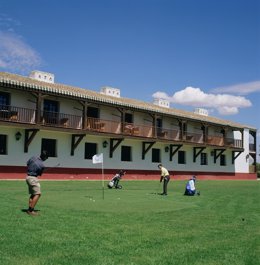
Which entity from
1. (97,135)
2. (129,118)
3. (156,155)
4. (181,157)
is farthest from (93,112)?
(181,157)

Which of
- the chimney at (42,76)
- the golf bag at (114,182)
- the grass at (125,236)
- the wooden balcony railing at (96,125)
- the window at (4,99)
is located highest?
the chimney at (42,76)

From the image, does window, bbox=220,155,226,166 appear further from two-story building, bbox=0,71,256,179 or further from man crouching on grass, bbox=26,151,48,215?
man crouching on grass, bbox=26,151,48,215

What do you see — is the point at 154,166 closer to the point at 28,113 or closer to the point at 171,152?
the point at 171,152

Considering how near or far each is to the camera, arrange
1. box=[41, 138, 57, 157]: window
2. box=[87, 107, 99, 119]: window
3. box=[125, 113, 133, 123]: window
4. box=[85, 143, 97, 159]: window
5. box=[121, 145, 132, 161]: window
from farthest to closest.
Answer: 1. box=[125, 113, 133, 123]: window
2. box=[121, 145, 132, 161]: window
3. box=[87, 107, 99, 119]: window
4. box=[85, 143, 97, 159]: window
5. box=[41, 138, 57, 157]: window

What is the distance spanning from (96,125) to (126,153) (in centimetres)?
507

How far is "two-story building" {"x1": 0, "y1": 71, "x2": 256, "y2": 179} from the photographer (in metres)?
26.2

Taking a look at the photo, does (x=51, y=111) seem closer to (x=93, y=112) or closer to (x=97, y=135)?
(x=97, y=135)

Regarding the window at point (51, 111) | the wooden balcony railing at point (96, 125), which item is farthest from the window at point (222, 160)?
the window at point (51, 111)

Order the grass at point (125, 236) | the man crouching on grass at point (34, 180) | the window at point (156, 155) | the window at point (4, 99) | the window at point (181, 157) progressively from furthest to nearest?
the window at point (181, 157) → the window at point (156, 155) → the window at point (4, 99) → the man crouching on grass at point (34, 180) → the grass at point (125, 236)

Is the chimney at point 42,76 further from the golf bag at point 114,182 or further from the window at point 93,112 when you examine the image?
the golf bag at point 114,182

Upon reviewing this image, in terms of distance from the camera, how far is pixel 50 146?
28797mm

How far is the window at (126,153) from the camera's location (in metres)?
33.9

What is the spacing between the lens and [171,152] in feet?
124

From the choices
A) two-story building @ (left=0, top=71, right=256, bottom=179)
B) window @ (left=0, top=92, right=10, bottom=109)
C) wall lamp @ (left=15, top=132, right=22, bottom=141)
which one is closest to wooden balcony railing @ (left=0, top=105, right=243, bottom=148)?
two-story building @ (left=0, top=71, right=256, bottom=179)
